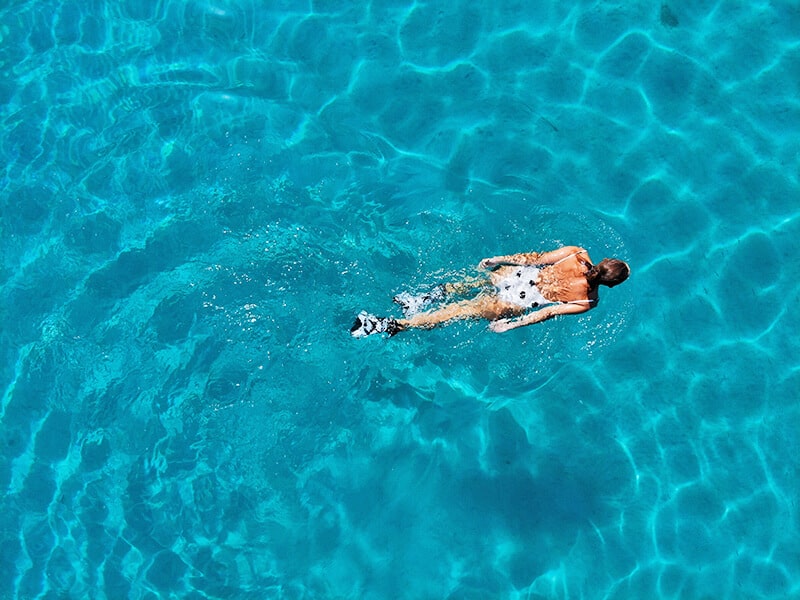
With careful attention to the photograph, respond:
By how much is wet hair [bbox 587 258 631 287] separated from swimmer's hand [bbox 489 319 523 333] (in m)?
0.76

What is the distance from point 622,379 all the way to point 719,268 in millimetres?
1472

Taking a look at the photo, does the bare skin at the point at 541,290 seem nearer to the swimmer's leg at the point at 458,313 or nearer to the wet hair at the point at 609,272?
the swimmer's leg at the point at 458,313

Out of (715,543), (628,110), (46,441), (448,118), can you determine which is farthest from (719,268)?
(46,441)

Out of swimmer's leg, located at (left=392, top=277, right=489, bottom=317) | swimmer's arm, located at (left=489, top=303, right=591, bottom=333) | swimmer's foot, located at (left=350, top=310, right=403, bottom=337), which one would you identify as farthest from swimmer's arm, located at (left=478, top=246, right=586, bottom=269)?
swimmer's foot, located at (left=350, top=310, right=403, bottom=337)

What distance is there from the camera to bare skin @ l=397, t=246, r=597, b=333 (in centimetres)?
561

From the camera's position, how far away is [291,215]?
269 inches

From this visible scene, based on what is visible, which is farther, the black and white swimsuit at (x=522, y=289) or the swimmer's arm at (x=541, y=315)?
the black and white swimsuit at (x=522, y=289)

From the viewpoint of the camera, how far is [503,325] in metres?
5.91

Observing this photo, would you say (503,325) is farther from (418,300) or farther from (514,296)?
(418,300)

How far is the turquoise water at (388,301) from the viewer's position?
245 inches

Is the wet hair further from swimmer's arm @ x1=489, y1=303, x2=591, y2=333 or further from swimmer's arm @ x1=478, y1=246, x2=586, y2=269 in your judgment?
swimmer's arm @ x1=478, y1=246, x2=586, y2=269

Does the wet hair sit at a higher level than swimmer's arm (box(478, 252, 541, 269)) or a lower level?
higher

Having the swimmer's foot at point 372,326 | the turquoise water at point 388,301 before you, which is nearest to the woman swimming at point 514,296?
the swimmer's foot at point 372,326

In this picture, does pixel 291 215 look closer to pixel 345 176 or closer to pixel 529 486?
pixel 345 176
